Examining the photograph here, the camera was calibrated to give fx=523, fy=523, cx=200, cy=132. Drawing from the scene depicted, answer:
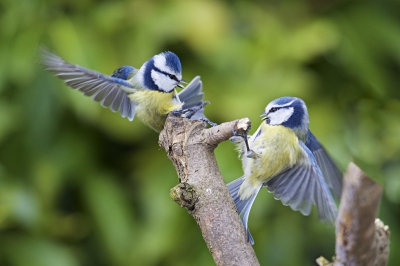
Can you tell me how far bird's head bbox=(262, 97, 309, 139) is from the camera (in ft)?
2.89

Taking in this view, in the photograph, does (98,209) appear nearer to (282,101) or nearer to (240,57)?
(240,57)

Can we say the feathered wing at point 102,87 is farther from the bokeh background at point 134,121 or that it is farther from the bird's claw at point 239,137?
the bokeh background at point 134,121

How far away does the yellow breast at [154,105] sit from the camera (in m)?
1.02

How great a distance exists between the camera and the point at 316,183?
3.14ft

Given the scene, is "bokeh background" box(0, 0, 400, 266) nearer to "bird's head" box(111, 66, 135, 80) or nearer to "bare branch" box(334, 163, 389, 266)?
"bird's head" box(111, 66, 135, 80)

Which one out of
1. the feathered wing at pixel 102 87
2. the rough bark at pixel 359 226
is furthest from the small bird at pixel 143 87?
the rough bark at pixel 359 226

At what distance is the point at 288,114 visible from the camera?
898 mm

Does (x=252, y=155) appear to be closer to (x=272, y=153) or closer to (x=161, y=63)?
(x=272, y=153)

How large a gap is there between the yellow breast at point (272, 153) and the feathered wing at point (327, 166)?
3 centimetres

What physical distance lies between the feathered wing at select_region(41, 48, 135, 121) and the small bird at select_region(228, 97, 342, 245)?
27 cm

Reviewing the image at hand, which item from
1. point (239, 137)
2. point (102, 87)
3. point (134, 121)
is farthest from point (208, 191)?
point (134, 121)

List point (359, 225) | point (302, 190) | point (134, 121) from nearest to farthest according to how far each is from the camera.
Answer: point (359, 225)
point (302, 190)
point (134, 121)

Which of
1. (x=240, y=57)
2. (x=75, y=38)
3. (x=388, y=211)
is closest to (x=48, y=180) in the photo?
(x=75, y=38)

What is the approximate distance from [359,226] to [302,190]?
0.28 meters
